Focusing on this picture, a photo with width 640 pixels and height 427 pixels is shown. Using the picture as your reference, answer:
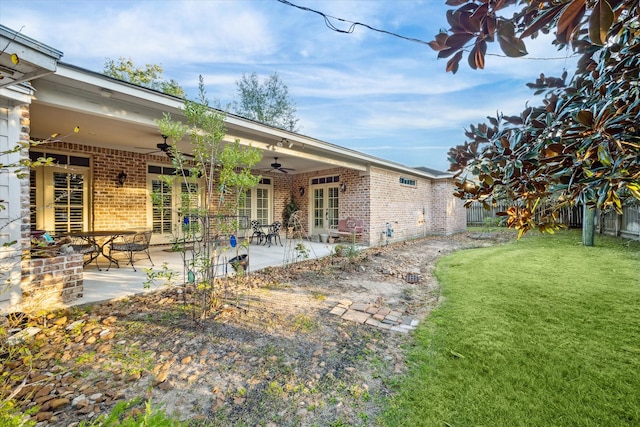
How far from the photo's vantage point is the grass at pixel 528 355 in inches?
73.2

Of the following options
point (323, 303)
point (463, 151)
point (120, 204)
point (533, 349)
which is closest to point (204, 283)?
point (323, 303)

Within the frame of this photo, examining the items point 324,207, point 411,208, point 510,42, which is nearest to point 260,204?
point 324,207

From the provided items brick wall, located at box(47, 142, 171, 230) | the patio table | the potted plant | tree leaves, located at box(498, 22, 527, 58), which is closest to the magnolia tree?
tree leaves, located at box(498, 22, 527, 58)

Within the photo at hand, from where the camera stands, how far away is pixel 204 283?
320cm

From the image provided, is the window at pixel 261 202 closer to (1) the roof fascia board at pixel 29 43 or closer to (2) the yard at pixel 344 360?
(2) the yard at pixel 344 360

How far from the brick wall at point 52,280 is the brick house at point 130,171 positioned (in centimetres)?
32

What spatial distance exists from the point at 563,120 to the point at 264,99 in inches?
798

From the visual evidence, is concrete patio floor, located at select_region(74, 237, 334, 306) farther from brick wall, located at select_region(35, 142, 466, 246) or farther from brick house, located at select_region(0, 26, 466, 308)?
brick wall, located at select_region(35, 142, 466, 246)

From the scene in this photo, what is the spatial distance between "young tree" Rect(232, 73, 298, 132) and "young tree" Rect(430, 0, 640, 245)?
1897 centimetres

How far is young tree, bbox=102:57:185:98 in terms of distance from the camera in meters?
15.9

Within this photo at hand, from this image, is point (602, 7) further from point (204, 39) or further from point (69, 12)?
point (69, 12)

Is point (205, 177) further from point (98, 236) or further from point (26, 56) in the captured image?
point (98, 236)

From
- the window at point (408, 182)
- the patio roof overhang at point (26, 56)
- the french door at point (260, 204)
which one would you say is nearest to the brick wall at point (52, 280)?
the patio roof overhang at point (26, 56)

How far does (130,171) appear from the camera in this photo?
7.29m
